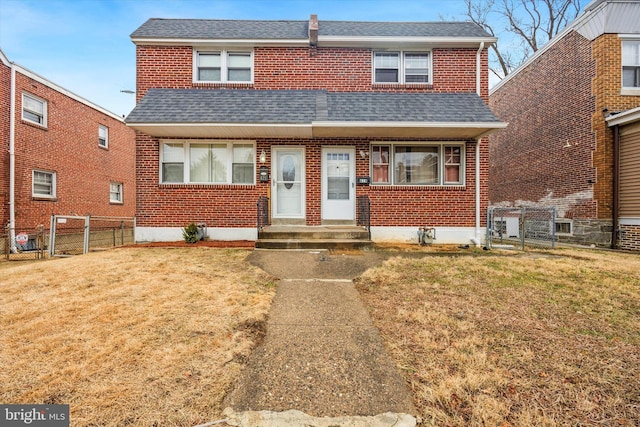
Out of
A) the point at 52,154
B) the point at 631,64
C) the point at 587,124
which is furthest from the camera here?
the point at 52,154

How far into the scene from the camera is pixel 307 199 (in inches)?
360

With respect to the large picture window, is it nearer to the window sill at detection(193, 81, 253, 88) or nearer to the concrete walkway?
the window sill at detection(193, 81, 253, 88)

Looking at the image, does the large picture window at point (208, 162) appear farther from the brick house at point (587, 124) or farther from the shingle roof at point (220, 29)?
the brick house at point (587, 124)

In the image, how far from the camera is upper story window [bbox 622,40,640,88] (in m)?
10.1

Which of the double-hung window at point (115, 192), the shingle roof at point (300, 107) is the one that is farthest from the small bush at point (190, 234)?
the double-hung window at point (115, 192)

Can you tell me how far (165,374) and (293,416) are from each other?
107cm

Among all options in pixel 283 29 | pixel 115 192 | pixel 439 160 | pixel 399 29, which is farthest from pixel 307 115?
pixel 115 192

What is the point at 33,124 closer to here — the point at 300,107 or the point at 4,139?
the point at 4,139

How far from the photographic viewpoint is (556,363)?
2479mm

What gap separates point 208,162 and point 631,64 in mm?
14559

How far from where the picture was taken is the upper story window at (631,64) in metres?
10.1

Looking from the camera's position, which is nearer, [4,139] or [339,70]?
[339,70]

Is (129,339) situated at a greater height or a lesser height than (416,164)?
lesser

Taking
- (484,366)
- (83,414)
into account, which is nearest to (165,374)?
(83,414)
